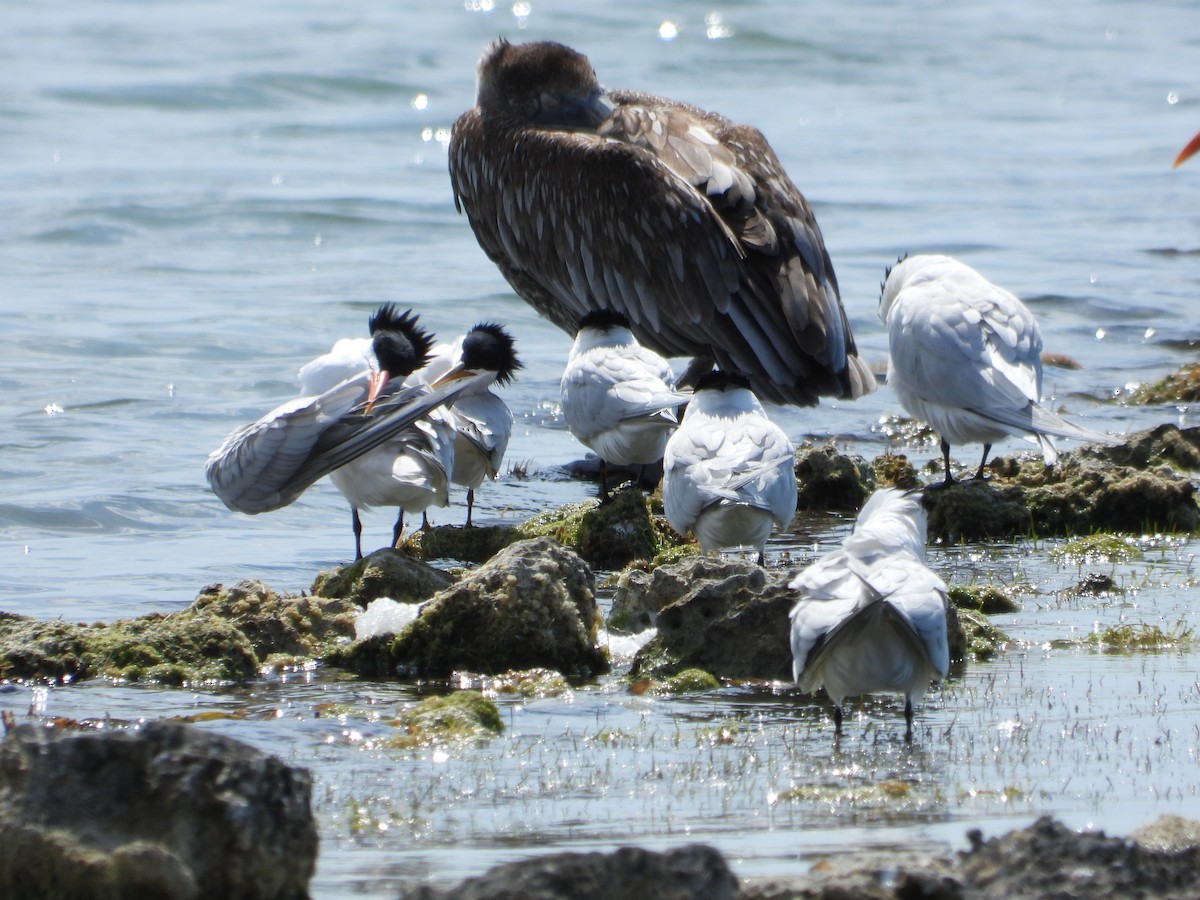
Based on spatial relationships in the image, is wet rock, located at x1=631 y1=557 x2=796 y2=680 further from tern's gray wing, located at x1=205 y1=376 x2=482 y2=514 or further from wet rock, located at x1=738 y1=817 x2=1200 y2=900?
wet rock, located at x1=738 y1=817 x2=1200 y2=900

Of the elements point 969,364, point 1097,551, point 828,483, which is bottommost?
point 1097,551

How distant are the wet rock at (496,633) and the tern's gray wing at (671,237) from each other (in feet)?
11.3

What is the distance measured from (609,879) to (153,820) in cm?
93

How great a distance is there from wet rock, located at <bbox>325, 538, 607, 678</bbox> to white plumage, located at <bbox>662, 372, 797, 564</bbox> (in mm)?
871

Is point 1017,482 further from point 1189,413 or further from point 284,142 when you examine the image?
point 284,142

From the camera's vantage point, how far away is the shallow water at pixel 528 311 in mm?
4785

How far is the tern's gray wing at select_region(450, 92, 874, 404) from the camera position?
9656mm

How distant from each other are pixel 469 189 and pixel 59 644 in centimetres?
576

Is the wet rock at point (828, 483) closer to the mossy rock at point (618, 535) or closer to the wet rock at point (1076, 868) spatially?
the mossy rock at point (618, 535)

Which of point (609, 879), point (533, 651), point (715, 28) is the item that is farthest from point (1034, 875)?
point (715, 28)

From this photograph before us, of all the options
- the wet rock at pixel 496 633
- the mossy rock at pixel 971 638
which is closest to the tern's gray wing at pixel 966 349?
the mossy rock at pixel 971 638

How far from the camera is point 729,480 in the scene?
23.3 ft

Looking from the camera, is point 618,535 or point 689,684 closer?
point 689,684

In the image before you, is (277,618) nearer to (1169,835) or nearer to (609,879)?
(609,879)
